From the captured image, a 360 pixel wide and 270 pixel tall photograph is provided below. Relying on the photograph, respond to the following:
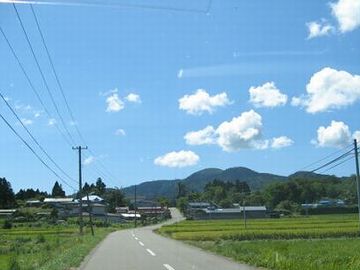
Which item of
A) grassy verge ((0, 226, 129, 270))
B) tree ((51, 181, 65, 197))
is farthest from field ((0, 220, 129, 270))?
tree ((51, 181, 65, 197))

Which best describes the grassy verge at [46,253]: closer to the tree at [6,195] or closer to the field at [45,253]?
the field at [45,253]

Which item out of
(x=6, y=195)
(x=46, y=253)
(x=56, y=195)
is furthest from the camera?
(x=56, y=195)

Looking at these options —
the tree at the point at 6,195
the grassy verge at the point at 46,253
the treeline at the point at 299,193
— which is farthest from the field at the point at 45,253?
the treeline at the point at 299,193

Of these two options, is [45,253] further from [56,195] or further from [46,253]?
[56,195]

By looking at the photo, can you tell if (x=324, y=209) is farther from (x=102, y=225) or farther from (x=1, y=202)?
(x=1, y=202)

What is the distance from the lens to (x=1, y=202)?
469 ft

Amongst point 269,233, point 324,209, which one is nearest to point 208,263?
point 269,233

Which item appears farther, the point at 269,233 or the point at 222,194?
the point at 222,194

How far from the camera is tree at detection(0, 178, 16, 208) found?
142 metres

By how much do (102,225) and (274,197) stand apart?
7006 centimetres

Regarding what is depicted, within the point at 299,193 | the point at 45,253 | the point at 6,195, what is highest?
the point at 6,195

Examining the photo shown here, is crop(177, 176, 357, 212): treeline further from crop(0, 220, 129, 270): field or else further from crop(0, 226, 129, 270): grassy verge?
crop(0, 226, 129, 270): grassy verge

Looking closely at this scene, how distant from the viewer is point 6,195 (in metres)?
146

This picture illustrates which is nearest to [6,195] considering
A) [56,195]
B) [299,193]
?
[56,195]
